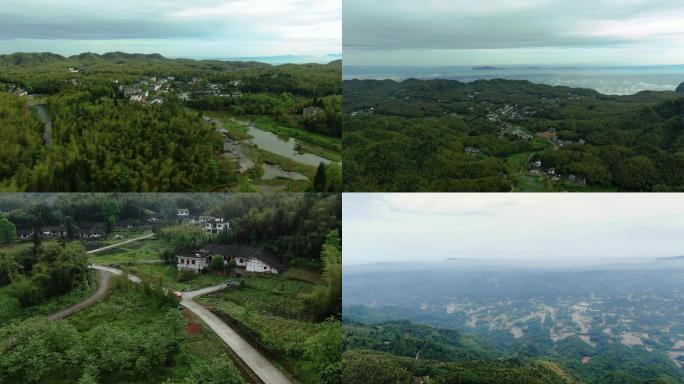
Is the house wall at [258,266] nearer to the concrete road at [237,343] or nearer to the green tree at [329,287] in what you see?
the concrete road at [237,343]

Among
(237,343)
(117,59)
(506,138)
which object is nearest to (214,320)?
(237,343)

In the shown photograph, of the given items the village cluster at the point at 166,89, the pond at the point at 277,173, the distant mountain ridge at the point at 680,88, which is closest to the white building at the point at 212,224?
the pond at the point at 277,173

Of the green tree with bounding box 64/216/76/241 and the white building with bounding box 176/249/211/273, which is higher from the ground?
the green tree with bounding box 64/216/76/241

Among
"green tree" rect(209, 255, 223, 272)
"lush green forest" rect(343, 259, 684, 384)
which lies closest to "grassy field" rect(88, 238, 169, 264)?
"green tree" rect(209, 255, 223, 272)

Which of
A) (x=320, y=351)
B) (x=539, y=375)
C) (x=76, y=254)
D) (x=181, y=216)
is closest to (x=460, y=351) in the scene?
(x=539, y=375)

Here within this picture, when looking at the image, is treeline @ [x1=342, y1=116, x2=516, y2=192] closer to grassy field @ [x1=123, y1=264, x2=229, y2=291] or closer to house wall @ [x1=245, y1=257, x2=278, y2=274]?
house wall @ [x1=245, y1=257, x2=278, y2=274]

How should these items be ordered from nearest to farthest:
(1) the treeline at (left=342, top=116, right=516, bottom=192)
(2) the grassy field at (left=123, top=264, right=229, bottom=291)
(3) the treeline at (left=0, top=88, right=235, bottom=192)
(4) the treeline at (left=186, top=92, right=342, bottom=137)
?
(3) the treeline at (left=0, top=88, right=235, bottom=192) → (1) the treeline at (left=342, top=116, right=516, bottom=192) → (4) the treeline at (left=186, top=92, right=342, bottom=137) → (2) the grassy field at (left=123, top=264, right=229, bottom=291)

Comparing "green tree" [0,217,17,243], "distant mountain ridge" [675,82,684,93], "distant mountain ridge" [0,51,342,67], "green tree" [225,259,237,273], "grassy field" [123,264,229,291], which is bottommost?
"grassy field" [123,264,229,291]
